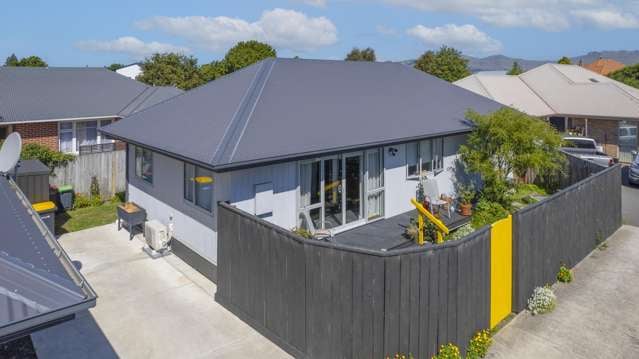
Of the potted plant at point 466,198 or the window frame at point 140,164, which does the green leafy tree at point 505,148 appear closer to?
the potted plant at point 466,198

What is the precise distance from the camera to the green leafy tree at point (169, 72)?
1858 inches

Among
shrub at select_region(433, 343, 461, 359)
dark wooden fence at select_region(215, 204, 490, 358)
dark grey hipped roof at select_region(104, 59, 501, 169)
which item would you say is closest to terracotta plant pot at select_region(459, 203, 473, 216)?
dark grey hipped roof at select_region(104, 59, 501, 169)

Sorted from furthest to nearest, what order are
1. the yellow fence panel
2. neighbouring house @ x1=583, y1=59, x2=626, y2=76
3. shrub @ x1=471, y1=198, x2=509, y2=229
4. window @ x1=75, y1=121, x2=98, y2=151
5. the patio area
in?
1. neighbouring house @ x1=583, y1=59, x2=626, y2=76
2. window @ x1=75, y1=121, x2=98, y2=151
3. shrub @ x1=471, y1=198, x2=509, y2=229
4. the patio area
5. the yellow fence panel

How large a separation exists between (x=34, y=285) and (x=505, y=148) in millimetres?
12370

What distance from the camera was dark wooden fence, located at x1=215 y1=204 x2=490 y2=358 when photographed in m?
6.69

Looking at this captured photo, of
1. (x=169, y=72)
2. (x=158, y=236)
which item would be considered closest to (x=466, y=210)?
(x=158, y=236)

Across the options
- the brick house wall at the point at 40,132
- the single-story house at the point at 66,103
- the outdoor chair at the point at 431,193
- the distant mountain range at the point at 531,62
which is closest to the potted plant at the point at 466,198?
the outdoor chair at the point at 431,193

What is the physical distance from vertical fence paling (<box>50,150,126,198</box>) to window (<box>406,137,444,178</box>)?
10.8 meters

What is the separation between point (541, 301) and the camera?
29.9ft

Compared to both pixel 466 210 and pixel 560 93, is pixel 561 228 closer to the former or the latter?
pixel 466 210

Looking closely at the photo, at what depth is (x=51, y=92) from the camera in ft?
81.7

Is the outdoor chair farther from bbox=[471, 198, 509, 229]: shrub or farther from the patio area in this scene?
bbox=[471, 198, 509, 229]: shrub

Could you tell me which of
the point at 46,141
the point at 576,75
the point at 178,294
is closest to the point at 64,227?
the point at 178,294

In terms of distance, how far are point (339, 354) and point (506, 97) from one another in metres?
30.7
